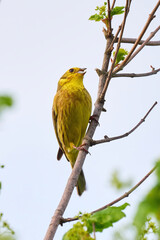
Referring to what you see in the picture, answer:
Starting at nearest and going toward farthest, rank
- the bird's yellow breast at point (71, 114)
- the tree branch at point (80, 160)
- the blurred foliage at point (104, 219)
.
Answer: the blurred foliage at point (104, 219) → the tree branch at point (80, 160) → the bird's yellow breast at point (71, 114)

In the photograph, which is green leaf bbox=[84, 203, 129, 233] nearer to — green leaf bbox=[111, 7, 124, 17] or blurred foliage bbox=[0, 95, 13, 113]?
blurred foliage bbox=[0, 95, 13, 113]

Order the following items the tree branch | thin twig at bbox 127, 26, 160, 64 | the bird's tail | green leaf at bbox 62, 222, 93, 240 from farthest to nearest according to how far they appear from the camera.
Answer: the bird's tail → thin twig at bbox 127, 26, 160, 64 → the tree branch → green leaf at bbox 62, 222, 93, 240

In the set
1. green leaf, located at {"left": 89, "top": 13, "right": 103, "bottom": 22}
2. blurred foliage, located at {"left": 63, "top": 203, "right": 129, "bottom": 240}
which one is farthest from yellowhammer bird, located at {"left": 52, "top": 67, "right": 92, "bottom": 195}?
blurred foliage, located at {"left": 63, "top": 203, "right": 129, "bottom": 240}

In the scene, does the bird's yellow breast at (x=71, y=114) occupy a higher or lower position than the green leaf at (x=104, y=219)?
higher

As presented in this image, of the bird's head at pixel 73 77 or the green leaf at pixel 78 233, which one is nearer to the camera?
the green leaf at pixel 78 233

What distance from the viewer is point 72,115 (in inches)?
243

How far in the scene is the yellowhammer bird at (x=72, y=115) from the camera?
19.8 ft

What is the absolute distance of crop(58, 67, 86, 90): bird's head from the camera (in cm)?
683

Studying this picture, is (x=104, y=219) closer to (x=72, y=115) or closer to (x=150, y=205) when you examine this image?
(x=150, y=205)

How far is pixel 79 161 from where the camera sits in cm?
336

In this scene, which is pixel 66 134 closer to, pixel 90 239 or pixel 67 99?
pixel 67 99

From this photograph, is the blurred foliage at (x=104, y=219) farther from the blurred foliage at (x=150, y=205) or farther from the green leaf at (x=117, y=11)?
the green leaf at (x=117, y=11)

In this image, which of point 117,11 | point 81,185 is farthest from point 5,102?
point 81,185

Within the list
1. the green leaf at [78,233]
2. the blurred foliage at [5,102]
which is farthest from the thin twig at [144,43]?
the blurred foliage at [5,102]
